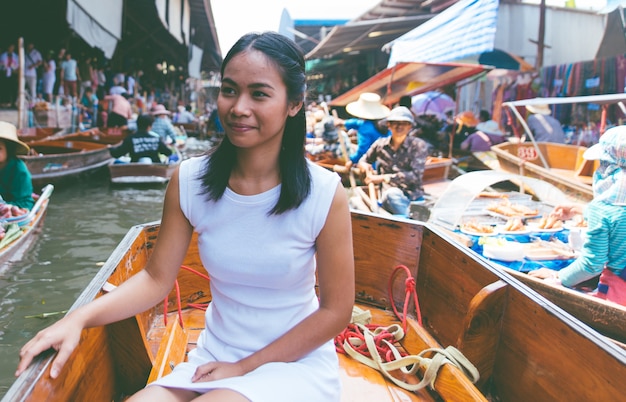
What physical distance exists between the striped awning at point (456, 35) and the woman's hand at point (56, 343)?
7.35 metres

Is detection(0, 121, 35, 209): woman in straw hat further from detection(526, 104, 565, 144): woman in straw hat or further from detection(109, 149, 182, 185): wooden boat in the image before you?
detection(526, 104, 565, 144): woman in straw hat

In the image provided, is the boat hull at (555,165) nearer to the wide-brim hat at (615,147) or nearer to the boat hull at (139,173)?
the wide-brim hat at (615,147)

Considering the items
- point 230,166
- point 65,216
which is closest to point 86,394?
point 230,166

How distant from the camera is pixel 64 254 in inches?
211

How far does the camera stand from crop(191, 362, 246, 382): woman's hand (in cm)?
125

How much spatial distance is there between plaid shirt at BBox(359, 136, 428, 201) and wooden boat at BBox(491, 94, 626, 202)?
167 centimetres

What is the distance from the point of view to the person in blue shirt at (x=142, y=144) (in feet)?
27.9

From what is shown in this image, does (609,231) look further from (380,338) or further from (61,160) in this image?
(61,160)

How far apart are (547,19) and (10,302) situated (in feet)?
49.9

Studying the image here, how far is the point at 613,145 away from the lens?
2.78 metres

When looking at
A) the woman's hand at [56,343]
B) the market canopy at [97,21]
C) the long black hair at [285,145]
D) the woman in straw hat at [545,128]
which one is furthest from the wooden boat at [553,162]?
the market canopy at [97,21]

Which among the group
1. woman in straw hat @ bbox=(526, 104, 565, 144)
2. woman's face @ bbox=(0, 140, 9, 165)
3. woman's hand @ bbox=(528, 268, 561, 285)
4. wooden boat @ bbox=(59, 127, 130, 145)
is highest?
woman in straw hat @ bbox=(526, 104, 565, 144)

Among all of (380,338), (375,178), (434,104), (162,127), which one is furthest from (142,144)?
(434,104)

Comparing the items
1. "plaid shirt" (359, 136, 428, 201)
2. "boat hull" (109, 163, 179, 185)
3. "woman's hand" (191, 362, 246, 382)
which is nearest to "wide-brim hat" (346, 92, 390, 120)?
"plaid shirt" (359, 136, 428, 201)
